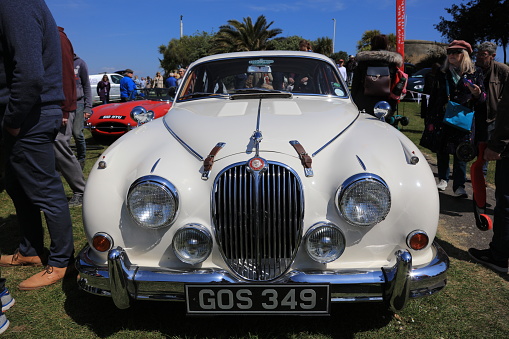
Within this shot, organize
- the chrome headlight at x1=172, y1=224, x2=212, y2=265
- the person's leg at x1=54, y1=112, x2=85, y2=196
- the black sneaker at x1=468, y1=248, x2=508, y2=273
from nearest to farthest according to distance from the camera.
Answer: the chrome headlight at x1=172, y1=224, x2=212, y2=265
the black sneaker at x1=468, y1=248, x2=508, y2=273
the person's leg at x1=54, y1=112, x2=85, y2=196

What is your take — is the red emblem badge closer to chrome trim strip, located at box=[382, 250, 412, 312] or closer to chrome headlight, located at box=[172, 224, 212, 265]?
chrome headlight, located at box=[172, 224, 212, 265]

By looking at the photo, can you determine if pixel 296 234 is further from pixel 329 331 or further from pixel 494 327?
pixel 494 327

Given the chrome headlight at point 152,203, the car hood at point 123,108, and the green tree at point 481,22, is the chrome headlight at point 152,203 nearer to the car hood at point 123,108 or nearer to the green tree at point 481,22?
the car hood at point 123,108

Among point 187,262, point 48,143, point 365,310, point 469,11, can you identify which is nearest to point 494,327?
point 365,310

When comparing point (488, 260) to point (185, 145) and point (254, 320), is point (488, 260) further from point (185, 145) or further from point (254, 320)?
point (185, 145)

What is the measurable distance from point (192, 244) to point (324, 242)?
2.29 ft

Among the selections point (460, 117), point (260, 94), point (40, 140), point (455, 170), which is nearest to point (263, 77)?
point (260, 94)

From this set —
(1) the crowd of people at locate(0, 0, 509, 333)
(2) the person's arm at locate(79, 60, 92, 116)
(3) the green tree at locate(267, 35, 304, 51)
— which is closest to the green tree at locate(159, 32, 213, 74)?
(3) the green tree at locate(267, 35, 304, 51)

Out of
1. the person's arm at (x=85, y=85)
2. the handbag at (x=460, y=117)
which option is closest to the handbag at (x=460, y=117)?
the handbag at (x=460, y=117)

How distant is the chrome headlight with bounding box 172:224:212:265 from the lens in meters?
2.24

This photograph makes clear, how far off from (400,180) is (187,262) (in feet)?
4.09

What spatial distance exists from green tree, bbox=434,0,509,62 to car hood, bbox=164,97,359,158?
116 feet

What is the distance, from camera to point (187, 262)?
2.23 metres

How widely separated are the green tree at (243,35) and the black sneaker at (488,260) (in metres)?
33.7
